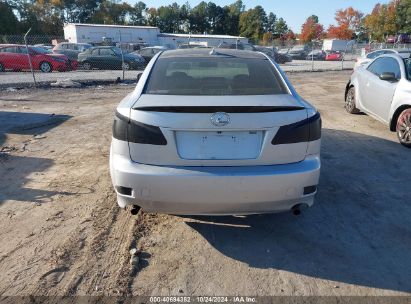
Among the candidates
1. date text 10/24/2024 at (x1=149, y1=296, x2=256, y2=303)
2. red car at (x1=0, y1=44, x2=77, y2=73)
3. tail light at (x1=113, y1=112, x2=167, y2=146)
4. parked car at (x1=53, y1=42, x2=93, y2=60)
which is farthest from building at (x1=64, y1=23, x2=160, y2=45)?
date text 10/24/2024 at (x1=149, y1=296, x2=256, y2=303)

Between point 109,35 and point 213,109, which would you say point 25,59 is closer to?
point 213,109

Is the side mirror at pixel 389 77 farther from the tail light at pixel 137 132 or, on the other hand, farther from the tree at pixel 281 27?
the tree at pixel 281 27

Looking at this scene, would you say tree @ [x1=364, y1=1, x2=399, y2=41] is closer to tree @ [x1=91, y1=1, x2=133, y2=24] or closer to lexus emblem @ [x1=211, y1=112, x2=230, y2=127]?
tree @ [x1=91, y1=1, x2=133, y2=24]

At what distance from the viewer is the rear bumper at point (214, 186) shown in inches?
109

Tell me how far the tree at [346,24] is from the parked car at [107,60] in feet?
245

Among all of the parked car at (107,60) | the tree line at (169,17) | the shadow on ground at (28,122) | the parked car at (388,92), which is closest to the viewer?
the parked car at (388,92)

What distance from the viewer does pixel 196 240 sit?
3.36 m

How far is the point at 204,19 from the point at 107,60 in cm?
9313

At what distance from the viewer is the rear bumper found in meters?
2.77

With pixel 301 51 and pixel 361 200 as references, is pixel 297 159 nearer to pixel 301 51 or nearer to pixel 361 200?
pixel 361 200

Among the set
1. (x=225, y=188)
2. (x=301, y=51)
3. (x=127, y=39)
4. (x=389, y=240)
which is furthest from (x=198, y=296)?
(x=127, y=39)

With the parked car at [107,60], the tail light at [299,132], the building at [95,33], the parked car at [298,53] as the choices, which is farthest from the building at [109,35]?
the tail light at [299,132]

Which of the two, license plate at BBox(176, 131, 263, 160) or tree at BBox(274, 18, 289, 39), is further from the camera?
tree at BBox(274, 18, 289, 39)

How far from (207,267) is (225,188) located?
720 millimetres
